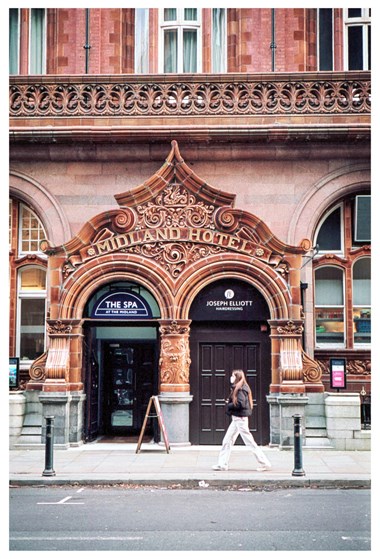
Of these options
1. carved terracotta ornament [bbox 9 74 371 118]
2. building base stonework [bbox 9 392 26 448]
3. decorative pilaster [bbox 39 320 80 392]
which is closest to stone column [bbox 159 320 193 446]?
decorative pilaster [bbox 39 320 80 392]

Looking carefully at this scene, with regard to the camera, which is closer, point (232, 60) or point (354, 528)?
point (354, 528)

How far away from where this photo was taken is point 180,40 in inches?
814

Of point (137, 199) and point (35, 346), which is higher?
point (137, 199)

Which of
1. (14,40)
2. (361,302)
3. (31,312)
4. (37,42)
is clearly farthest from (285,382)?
(14,40)

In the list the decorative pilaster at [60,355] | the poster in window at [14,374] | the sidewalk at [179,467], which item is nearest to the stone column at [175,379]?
the sidewalk at [179,467]

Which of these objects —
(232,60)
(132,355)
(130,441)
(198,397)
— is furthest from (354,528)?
(232,60)

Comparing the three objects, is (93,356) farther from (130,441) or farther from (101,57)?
(101,57)

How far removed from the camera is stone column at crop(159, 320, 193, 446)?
57.5 feet

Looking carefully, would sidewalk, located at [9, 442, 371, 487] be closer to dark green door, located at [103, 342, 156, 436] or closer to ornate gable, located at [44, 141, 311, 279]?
dark green door, located at [103, 342, 156, 436]

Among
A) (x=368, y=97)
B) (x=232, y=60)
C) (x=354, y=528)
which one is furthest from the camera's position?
(x=232, y=60)

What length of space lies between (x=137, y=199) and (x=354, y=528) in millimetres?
9992

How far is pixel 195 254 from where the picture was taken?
58.9ft

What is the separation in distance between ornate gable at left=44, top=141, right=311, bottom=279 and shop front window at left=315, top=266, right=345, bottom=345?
216cm

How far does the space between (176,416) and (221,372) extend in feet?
4.81
